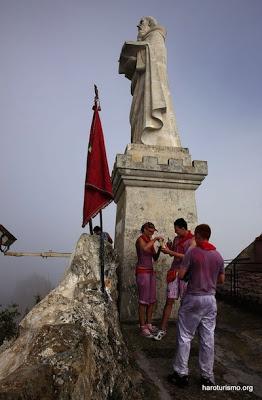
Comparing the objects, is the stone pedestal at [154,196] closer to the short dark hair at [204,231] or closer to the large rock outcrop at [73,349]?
the large rock outcrop at [73,349]

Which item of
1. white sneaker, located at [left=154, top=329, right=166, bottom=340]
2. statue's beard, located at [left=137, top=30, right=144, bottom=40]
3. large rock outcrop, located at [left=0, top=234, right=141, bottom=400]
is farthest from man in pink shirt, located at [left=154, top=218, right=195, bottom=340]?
statue's beard, located at [left=137, top=30, right=144, bottom=40]

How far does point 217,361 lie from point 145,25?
750cm

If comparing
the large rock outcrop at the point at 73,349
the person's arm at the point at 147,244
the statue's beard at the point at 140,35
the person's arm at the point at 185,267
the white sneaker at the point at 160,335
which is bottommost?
the white sneaker at the point at 160,335

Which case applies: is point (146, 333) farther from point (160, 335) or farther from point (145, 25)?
point (145, 25)

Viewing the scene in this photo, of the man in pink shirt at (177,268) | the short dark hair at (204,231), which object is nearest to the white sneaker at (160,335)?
the man in pink shirt at (177,268)

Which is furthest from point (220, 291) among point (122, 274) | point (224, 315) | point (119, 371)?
point (119, 371)

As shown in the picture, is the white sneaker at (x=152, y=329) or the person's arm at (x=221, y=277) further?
the white sneaker at (x=152, y=329)

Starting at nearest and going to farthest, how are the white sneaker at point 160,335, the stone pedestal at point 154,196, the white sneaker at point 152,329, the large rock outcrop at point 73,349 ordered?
Result: the large rock outcrop at point 73,349 < the white sneaker at point 160,335 < the white sneaker at point 152,329 < the stone pedestal at point 154,196

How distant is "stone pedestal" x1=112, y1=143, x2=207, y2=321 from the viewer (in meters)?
6.02

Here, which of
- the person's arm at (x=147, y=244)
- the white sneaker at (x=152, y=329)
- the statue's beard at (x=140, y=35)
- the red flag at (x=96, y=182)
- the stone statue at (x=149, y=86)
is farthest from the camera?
the statue's beard at (x=140, y=35)

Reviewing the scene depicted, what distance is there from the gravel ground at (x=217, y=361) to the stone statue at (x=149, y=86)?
384 centimetres

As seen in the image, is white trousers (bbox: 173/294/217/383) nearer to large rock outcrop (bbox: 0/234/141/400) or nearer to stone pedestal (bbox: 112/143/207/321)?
large rock outcrop (bbox: 0/234/141/400)

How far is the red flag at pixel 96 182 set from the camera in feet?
14.5

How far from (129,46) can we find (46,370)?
23.4 ft
